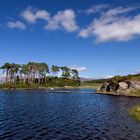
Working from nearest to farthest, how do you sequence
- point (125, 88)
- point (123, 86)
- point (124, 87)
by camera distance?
point (125, 88) → point (124, 87) → point (123, 86)

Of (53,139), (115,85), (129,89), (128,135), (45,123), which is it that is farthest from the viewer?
(115,85)

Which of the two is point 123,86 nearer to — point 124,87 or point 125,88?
point 124,87

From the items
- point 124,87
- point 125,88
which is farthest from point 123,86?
point 125,88

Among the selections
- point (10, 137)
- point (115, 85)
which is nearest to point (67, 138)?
point (10, 137)

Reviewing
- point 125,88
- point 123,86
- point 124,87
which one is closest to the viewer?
point 125,88

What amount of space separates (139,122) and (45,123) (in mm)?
16245

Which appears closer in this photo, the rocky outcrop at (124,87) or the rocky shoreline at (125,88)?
the rocky shoreline at (125,88)

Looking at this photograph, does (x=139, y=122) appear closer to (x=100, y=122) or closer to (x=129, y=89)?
(x=100, y=122)

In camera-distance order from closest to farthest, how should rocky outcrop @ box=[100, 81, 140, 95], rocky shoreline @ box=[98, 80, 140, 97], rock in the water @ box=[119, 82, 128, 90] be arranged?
1. rocky shoreline @ box=[98, 80, 140, 97]
2. rocky outcrop @ box=[100, 81, 140, 95]
3. rock in the water @ box=[119, 82, 128, 90]

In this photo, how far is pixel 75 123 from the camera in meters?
46.1

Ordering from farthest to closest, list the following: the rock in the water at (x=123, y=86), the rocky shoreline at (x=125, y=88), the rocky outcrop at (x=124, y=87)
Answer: the rock in the water at (x=123, y=86)
the rocky outcrop at (x=124, y=87)
the rocky shoreline at (x=125, y=88)

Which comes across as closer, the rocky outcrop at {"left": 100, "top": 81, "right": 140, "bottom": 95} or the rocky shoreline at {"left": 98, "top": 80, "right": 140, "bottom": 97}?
the rocky shoreline at {"left": 98, "top": 80, "right": 140, "bottom": 97}

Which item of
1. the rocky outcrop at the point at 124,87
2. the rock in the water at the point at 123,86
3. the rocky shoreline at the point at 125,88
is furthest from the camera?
the rock in the water at the point at 123,86

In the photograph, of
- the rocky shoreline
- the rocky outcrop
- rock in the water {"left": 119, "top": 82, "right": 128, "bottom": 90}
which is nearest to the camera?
the rocky shoreline
